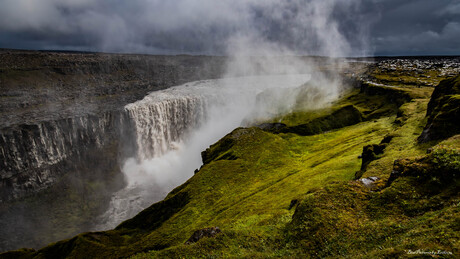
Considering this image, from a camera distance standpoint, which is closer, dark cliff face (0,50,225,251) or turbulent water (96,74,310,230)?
dark cliff face (0,50,225,251)

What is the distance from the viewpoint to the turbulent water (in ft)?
323

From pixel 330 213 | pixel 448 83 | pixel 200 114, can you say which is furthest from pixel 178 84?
pixel 330 213

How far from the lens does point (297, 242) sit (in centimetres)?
1795

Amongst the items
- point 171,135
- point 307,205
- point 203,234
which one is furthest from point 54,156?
point 307,205

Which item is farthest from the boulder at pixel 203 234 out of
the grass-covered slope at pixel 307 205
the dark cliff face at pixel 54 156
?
the dark cliff face at pixel 54 156

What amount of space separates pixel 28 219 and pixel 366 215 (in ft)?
349

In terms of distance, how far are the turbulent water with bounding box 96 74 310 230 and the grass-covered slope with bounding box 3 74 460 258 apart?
41.4 m

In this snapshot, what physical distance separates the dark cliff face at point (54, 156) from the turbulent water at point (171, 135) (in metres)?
5.88

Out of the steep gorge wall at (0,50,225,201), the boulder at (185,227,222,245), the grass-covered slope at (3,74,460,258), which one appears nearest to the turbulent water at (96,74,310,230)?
the steep gorge wall at (0,50,225,201)

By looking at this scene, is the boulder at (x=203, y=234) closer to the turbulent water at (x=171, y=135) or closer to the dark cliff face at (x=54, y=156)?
the turbulent water at (x=171, y=135)

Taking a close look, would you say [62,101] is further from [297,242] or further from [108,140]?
[297,242]

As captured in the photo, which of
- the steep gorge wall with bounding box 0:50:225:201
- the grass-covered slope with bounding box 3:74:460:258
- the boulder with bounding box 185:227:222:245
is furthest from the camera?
the steep gorge wall with bounding box 0:50:225:201

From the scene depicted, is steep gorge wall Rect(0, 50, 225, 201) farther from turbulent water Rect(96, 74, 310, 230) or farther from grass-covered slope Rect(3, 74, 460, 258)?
grass-covered slope Rect(3, 74, 460, 258)

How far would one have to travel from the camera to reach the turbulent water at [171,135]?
98312mm
